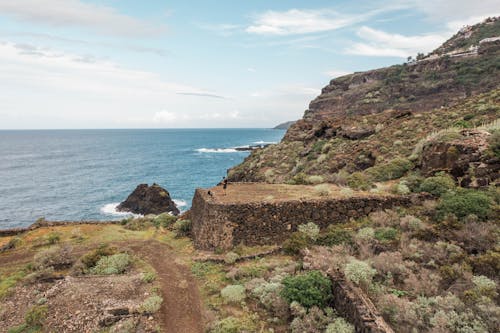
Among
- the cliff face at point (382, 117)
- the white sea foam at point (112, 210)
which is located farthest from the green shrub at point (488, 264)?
the white sea foam at point (112, 210)

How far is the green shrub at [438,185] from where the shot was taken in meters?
15.9

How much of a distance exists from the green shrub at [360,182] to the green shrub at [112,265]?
556 inches

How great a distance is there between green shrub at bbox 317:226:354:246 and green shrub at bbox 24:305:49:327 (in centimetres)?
1179

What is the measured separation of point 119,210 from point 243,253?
42.1 m

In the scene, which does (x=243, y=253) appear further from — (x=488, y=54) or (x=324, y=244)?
(x=488, y=54)

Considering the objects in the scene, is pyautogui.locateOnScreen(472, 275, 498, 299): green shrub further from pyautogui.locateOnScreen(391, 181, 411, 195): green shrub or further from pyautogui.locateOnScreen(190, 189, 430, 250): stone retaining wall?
pyautogui.locateOnScreen(391, 181, 411, 195): green shrub

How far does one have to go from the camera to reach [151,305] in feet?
36.2

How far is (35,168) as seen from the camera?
320ft

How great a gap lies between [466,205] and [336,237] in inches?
234

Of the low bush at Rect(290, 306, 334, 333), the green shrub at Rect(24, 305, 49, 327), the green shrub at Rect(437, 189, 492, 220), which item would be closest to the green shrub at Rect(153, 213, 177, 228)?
the green shrub at Rect(24, 305, 49, 327)

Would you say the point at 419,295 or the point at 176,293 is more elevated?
the point at 419,295

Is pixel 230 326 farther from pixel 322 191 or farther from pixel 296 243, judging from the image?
pixel 322 191

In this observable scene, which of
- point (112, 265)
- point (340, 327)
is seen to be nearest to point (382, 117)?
point (340, 327)

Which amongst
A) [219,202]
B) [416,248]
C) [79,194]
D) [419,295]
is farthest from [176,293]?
[79,194]
